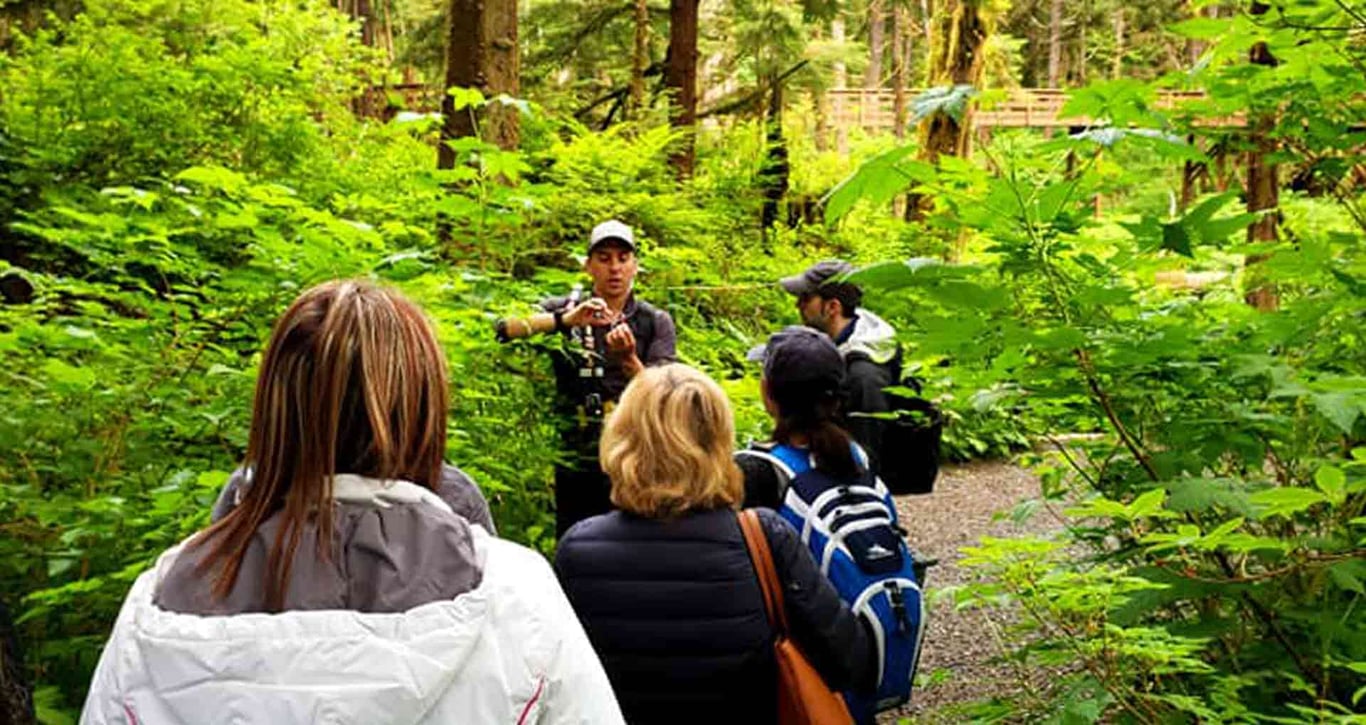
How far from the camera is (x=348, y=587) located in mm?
1533

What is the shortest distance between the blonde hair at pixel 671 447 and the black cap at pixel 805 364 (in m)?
0.68

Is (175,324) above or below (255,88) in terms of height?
below

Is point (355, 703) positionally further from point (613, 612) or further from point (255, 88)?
point (255, 88)

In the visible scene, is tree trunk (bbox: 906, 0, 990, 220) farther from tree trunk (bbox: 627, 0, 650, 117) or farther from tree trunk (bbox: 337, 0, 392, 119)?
tree trunk (bbox: 337, 0, 392, 119)

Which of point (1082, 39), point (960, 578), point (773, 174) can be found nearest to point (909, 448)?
point (960, 578)

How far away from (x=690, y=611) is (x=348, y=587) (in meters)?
1.35

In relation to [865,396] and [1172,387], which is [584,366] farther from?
[1172,387]

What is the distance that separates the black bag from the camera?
16.0 ft

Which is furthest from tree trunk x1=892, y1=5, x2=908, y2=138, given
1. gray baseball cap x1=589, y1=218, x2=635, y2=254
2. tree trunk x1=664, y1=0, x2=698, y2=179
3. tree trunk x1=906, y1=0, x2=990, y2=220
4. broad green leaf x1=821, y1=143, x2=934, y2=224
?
broad green leaf x1=821, y1=143, x2=934, y2=224

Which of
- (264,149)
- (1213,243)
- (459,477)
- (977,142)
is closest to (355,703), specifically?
(459,477)

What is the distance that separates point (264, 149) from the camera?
8.57m

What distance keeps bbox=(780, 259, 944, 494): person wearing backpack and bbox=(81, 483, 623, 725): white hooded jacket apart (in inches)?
126

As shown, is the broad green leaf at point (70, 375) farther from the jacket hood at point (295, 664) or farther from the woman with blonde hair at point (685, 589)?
the jacket hood at point (295, 664)

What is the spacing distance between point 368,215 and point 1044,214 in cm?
536
